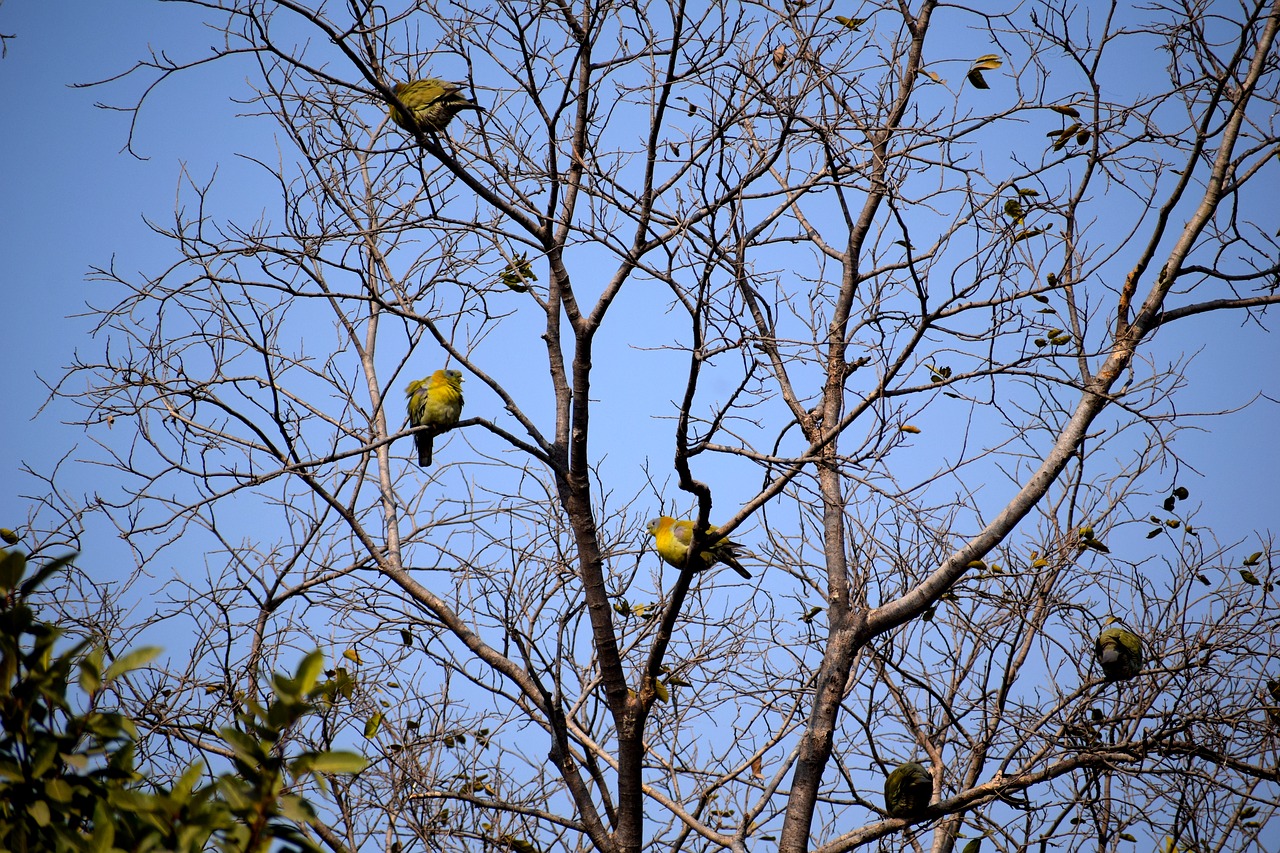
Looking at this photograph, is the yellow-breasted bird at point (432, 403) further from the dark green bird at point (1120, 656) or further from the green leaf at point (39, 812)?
the green leaf at point (39, 812)

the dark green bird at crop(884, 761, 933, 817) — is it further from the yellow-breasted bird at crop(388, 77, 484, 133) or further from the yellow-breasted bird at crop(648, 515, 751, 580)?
the yellow-breasted bird at crop(388, 77, 484, 133)

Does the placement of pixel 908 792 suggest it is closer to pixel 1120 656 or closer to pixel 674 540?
pixel 1120 656

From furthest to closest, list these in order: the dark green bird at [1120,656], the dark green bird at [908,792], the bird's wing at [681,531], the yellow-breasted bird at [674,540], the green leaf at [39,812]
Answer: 1. the bird's wing at [681,531]
2. the yellow-breasted bird at [674,540]
3. the dark green bird at [1120,656]
4. the dark green bird at [908,792]
5. the green leaf at [39,812]

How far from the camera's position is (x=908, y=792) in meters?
4.55

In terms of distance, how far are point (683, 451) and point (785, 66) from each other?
66.5 inches

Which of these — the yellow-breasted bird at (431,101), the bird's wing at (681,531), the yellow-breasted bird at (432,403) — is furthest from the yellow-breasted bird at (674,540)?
the yellow-breasted bird at (431,101)

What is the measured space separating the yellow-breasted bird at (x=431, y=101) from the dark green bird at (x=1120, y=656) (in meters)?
4.15

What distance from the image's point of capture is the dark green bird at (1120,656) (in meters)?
4.81

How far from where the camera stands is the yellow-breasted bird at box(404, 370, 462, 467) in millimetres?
6219

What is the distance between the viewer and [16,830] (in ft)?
5.27

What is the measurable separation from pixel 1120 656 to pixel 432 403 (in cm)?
429

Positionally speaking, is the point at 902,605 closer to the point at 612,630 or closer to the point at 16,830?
the point at 612,630

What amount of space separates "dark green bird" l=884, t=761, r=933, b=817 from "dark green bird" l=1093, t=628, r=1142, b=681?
1132 millimetres

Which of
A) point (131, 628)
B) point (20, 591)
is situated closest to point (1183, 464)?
point (20, 591)
